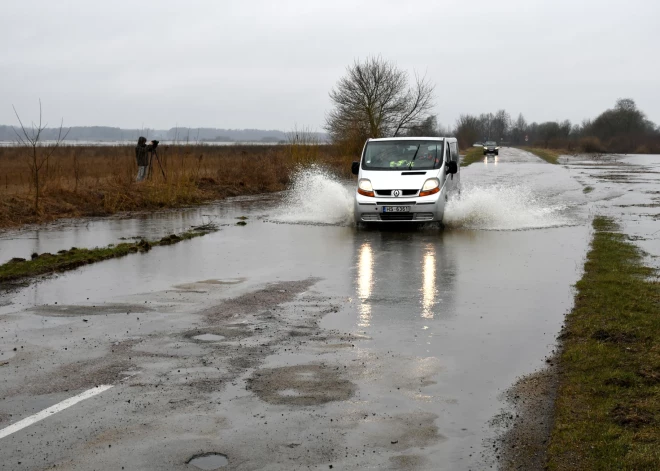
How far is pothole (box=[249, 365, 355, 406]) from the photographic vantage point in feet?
19.4

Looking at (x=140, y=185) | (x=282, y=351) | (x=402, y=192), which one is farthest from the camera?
(x=140, y=185)

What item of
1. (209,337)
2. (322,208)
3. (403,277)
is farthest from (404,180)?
(209,337)

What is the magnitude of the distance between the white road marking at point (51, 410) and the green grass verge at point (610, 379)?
3.29 meters

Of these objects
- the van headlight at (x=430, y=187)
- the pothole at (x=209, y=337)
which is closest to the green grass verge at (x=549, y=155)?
the van headlight at (x=430, y=187)

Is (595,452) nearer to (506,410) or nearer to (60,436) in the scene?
(506,410)

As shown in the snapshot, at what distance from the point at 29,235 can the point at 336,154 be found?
32.5 meters

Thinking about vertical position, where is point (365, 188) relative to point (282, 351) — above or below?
above

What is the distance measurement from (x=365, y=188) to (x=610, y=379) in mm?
11486

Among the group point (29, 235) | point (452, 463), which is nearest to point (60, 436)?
point (452, 463)

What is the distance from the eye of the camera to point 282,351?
728 cm

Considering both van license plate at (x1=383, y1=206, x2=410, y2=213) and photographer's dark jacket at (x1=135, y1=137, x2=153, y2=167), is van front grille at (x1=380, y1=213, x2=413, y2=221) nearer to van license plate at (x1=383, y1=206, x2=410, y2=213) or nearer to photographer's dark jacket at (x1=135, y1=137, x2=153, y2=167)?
van license plate at (x1=383, y1=206, x2=410, y2=213)

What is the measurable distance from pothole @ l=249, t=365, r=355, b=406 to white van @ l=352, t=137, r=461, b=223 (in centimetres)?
1056

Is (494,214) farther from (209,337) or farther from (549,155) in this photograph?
(549,155)

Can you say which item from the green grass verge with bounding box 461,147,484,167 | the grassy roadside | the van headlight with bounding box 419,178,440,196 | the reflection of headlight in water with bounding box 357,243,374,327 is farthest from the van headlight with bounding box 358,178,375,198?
the green grass verge with bounding box 461,147,484,167
